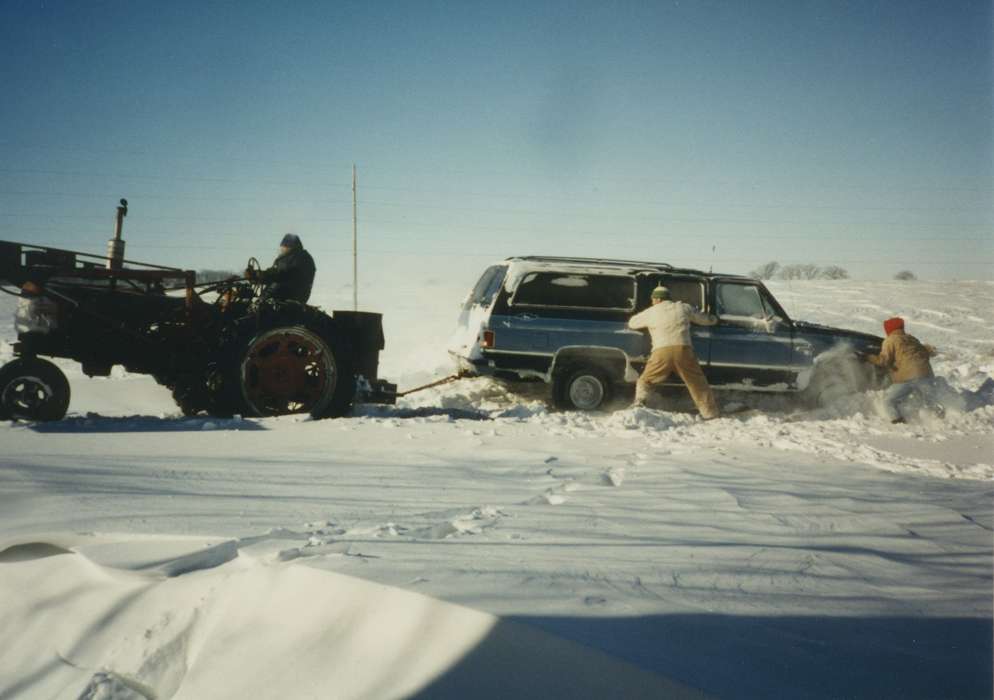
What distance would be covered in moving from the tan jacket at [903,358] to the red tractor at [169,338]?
6049 mm

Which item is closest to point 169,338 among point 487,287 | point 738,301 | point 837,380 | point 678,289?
point 487,287

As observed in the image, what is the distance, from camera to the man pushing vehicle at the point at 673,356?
7285 mm

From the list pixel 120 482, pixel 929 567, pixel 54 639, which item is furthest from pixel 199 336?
pixel 929 567

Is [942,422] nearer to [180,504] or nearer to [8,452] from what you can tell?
[180,504]

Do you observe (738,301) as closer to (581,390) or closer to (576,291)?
(576,291)

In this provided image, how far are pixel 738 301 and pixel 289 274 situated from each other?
17.8 feet

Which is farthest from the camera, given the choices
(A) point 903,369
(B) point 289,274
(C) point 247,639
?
(A) point 903,369

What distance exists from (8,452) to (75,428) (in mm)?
1275

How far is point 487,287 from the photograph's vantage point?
8.23 metres

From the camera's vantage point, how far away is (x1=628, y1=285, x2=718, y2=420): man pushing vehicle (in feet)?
23.9

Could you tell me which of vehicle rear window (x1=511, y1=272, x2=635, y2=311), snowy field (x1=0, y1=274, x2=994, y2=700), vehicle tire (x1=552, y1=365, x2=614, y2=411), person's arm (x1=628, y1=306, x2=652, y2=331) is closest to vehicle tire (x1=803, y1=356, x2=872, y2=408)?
person's arm (x1=628, y1=306, x2=652, y2=331)

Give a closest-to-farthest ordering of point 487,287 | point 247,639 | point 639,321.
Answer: point 247,639 < point 639,321 < point 487,287

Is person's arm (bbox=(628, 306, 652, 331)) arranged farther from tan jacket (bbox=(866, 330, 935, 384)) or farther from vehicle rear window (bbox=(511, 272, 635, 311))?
tan jacket (bbox=(866, 330, 935, 384))

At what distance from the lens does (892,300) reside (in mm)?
23344
